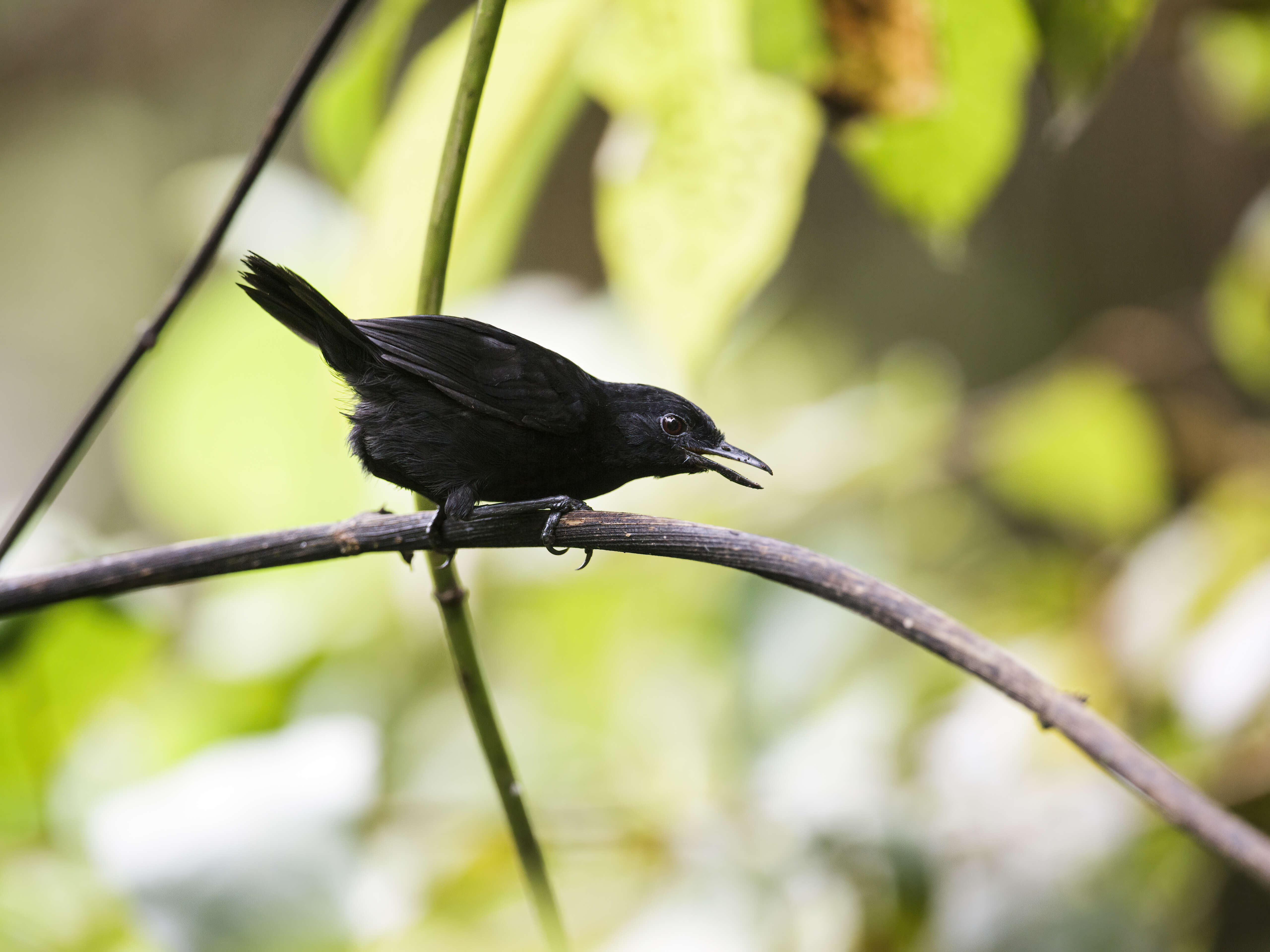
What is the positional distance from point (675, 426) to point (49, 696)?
1206 millimetres

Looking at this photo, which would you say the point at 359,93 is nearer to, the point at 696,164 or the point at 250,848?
the point at 696,164

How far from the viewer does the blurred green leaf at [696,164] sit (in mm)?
1146

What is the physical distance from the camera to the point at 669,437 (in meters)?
1.36

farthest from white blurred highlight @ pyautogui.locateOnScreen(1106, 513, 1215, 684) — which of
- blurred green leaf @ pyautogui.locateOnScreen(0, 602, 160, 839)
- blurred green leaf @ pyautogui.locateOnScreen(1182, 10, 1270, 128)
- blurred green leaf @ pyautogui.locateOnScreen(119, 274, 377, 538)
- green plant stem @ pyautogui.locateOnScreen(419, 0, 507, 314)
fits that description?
blurred green leaf @ pyautogui.locateOnScreen(0, 602, 160, 839)

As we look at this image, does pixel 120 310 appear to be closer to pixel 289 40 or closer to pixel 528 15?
pixel 289 40

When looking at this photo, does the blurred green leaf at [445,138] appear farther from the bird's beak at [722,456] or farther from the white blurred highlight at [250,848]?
the white blurred highlight at [250,848]

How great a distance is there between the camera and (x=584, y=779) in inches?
95.0

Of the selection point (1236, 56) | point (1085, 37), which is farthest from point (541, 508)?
point (1236, 56)

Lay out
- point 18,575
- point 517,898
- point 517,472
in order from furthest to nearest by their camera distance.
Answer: point 517,898 → point 517,472 → point 18,575

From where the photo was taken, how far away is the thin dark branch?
989 mm

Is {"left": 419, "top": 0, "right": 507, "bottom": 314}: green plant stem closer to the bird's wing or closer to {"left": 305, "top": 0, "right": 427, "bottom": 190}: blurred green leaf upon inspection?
{"left": 305, "top": 0, "right": 427, "bottom": 190}: blurred green leaf

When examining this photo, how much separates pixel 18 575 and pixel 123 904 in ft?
2.27

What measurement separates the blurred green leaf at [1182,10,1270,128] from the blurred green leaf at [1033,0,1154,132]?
3.38 feet

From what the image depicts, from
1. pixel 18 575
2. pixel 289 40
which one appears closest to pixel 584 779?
pixel 18 575
